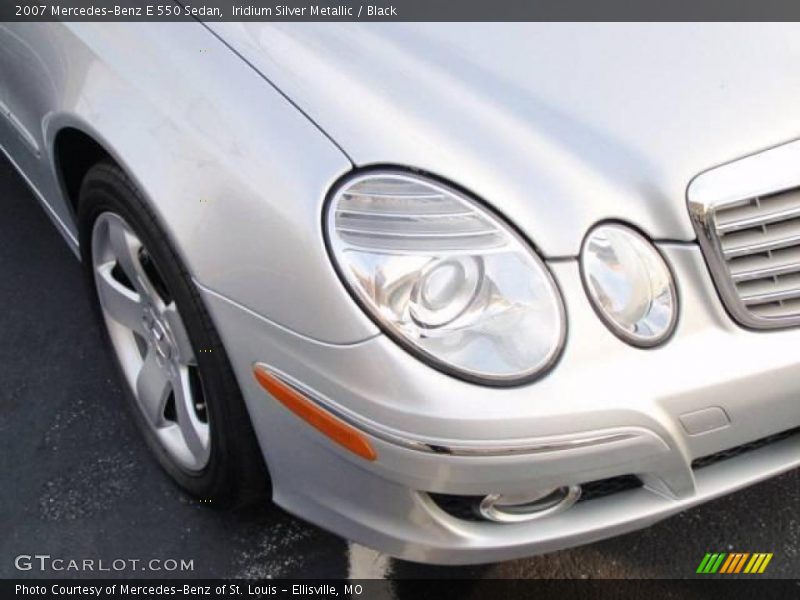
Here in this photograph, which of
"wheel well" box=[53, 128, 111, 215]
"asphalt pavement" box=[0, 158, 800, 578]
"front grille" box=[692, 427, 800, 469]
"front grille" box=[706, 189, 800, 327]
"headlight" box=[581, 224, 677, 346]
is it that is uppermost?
"front grille" box=[706, 189, 800, 327]

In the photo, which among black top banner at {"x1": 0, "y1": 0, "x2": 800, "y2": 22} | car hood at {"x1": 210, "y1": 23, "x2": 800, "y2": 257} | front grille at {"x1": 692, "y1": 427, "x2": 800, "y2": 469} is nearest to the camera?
car hood at {"x1": 210, "y1": 23, "x2": 800, "y2": 257}

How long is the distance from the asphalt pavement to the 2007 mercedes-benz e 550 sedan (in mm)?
387

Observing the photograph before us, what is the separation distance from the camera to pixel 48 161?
214cm

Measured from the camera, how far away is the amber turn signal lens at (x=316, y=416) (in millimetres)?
1391

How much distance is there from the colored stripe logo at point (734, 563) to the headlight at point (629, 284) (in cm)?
85

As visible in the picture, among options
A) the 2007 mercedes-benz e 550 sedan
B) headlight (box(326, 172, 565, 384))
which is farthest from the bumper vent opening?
headlight (box(326, 172, 565, 384))

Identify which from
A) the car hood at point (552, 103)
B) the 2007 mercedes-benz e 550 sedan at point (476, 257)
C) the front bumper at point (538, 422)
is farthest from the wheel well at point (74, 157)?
the front bumper at point (538, 422)

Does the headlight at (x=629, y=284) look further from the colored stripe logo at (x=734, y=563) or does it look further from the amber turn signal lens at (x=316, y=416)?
the colored stripe logo at (x=734, y=563)

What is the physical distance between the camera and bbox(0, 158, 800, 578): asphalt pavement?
1966 millimetres

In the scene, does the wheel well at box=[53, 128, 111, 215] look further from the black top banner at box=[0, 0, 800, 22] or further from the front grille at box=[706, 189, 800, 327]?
the front grille at box=[706, 189, 800, 327]

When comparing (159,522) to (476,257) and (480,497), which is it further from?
(476,257)

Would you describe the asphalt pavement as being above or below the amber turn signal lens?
below

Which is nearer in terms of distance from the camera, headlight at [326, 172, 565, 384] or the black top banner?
headlight at [326, 172, 565, 384]

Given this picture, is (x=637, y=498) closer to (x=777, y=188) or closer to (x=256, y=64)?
(x=777, y=188)
